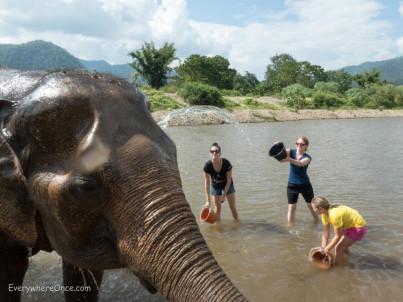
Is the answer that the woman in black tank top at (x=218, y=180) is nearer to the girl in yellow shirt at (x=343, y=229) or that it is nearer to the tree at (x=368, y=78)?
the girl in yellow shirt at (x=343, y=229)

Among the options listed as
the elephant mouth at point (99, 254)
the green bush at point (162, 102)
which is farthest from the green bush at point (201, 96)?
the elephant mouth at point (99, 254)

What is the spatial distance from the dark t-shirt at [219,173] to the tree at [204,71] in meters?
58.5

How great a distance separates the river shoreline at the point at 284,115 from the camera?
3797cm

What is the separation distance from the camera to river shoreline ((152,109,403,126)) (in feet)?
125

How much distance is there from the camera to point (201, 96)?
45.0 metres

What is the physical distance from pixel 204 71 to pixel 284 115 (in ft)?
84.3

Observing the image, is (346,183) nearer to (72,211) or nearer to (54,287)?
(54,287)

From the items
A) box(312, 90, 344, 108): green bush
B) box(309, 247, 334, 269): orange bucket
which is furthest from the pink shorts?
box(312, 90, 344, 108): green bush

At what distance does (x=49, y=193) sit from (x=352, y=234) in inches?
183

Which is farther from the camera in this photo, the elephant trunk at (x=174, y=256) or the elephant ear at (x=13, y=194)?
the elephant ear at (x=13, y=194)

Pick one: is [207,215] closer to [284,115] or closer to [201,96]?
[201,96]

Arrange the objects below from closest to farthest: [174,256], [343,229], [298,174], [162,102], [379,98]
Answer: [174,256], [343,229], [298,174], [162,102], [379,98]

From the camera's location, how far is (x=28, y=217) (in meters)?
2.58

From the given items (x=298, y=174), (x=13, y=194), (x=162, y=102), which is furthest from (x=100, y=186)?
(x=162, y=102)
